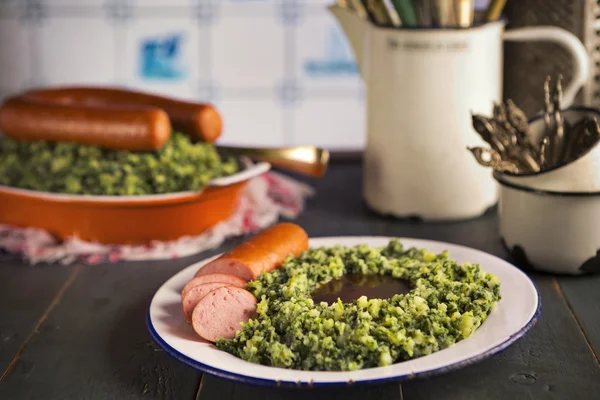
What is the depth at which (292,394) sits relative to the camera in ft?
2.70

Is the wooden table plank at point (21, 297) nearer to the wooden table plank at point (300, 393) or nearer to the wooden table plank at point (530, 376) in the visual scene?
the wooden table plank at point (300, 393)

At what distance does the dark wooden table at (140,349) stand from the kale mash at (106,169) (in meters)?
0.12

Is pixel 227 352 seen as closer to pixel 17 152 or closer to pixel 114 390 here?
pixel 114 390

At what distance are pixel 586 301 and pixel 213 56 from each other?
1.14 meters

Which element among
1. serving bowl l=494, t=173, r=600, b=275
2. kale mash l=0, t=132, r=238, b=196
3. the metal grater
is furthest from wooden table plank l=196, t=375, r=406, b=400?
the metal grater

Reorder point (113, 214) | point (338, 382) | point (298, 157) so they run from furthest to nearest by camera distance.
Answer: point (298, 157) → point (113, 214) → point (338, 382)

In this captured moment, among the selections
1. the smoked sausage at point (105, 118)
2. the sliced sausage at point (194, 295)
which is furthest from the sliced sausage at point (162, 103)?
the sliced sausage at point (194, 295)

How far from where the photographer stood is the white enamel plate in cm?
75

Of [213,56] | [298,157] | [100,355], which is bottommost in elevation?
[100,355]

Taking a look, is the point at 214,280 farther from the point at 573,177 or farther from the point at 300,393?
the point at 573,177

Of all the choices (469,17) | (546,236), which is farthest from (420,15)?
(546,236)

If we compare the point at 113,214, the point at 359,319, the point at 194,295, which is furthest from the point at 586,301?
the point at 113,214

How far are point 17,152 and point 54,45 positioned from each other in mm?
649

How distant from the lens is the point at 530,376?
2.79 feet
